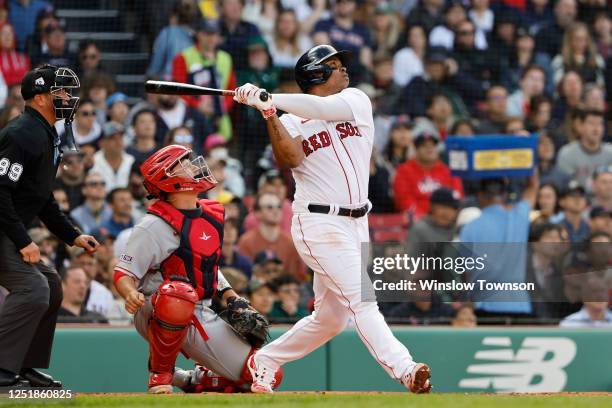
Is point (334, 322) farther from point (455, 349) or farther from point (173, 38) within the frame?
point (173, 38)

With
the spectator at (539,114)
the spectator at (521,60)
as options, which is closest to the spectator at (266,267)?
the spectator at (539,114)

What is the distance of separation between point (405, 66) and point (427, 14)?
955 millimetres

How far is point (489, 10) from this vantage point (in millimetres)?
13805

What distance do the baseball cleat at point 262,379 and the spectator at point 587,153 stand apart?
5.83 m

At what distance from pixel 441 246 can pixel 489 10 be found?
577 cm

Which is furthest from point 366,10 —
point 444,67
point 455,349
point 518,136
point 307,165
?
point 307,165

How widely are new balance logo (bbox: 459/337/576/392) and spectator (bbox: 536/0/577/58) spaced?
6086mm

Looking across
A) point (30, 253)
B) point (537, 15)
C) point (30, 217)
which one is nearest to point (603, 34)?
point (537, 15)

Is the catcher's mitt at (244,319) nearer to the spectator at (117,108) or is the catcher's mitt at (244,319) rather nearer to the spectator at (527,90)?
the spectator at (117,108)

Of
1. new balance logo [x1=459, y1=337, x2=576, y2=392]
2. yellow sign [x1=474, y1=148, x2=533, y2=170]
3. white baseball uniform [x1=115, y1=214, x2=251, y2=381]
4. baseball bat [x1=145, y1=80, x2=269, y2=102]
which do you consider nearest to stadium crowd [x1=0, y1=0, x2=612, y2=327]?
yellow sign [x1=474, y1=148, x2=533, y2=170]

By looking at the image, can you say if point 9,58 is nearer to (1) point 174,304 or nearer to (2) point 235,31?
(2) point 235,31

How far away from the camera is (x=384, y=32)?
43.4 ft

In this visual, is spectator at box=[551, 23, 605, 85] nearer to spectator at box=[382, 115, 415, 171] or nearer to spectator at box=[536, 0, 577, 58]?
spectator at box=[536, 0, 577, 58]

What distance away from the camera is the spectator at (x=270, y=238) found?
9758 millimetres
